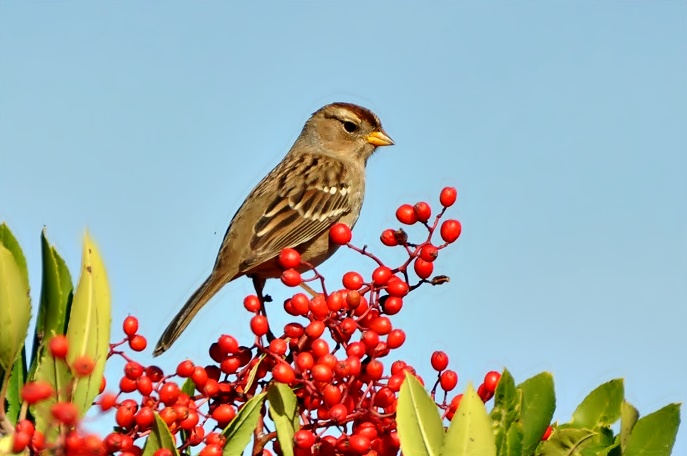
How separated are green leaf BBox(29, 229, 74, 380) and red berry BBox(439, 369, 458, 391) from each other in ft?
3.23

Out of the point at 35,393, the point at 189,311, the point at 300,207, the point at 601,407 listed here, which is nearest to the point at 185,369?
the point at 35,393

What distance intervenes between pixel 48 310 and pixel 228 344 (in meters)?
0.56

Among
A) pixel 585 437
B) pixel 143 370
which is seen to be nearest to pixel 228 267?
pixel 143 370

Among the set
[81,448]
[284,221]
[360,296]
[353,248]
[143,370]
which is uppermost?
[284,221]

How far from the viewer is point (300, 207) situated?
6.29 meters

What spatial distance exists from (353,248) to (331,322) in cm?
41

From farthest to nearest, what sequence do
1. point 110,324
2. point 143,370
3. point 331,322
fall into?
point 331,322
point 143,370
point 110,324

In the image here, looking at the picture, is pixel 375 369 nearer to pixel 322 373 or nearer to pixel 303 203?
pixel 322 373

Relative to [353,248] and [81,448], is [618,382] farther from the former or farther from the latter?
[81,448]

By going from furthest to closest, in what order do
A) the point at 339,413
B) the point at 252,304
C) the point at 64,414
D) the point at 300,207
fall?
the point at 300,207, the point at 252,304, the point at 339,413, the point at 64,414

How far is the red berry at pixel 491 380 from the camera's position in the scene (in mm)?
2645

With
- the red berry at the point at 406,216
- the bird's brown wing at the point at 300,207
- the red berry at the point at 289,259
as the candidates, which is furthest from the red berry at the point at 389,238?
the bird's brown wing at the point at 300,207

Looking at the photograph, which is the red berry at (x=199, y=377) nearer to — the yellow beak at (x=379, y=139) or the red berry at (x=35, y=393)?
the red berry at (x=35, y=393)

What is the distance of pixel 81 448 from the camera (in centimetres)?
196
